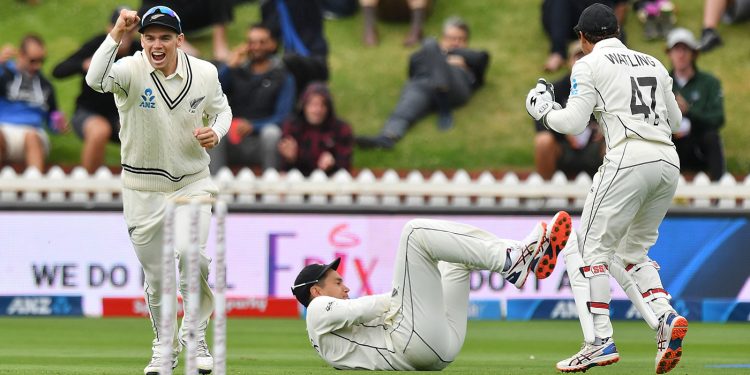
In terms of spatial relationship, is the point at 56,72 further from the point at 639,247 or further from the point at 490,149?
the point at 639,247

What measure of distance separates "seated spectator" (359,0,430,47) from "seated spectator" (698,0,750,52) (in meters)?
3.85

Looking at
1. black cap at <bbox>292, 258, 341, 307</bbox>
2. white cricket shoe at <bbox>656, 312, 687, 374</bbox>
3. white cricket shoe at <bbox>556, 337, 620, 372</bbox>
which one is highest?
black cap at <bbox>292, 258, 341, 307</bbox>

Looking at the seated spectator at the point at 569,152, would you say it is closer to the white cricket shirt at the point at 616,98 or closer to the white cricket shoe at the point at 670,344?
the white cricket shirt at the point at 616,98

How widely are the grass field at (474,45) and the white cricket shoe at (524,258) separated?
353 inches

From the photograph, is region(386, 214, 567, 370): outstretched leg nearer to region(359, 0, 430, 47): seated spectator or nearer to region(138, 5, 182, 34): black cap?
region(138, 5, 182, 34): black cap

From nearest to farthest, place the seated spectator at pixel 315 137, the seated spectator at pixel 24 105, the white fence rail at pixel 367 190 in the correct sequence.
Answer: the white fence rail at pixel 367 190, the seated spectator at pixel 315 137, the seated spectator at pixel 24 105

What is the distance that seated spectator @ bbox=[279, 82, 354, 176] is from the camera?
1541 centimetres

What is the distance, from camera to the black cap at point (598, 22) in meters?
8.66

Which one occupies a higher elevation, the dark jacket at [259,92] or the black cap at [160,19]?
the black cap at [160,19]

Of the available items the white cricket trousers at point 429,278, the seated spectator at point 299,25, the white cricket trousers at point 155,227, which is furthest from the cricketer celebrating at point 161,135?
the seated spectator at point 299,25

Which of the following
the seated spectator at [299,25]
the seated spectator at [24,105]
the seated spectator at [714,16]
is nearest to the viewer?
the seated spectator at [24,105]

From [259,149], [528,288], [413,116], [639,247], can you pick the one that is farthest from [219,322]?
[413,116]

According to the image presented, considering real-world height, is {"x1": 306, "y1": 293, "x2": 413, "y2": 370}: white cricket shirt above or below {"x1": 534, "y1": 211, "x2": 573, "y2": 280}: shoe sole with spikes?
below


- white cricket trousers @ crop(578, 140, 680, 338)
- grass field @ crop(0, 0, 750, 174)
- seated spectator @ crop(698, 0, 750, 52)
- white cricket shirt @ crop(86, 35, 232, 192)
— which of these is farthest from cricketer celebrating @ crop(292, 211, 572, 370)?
seated spectator @ crop(698, 0, 750, 52)
